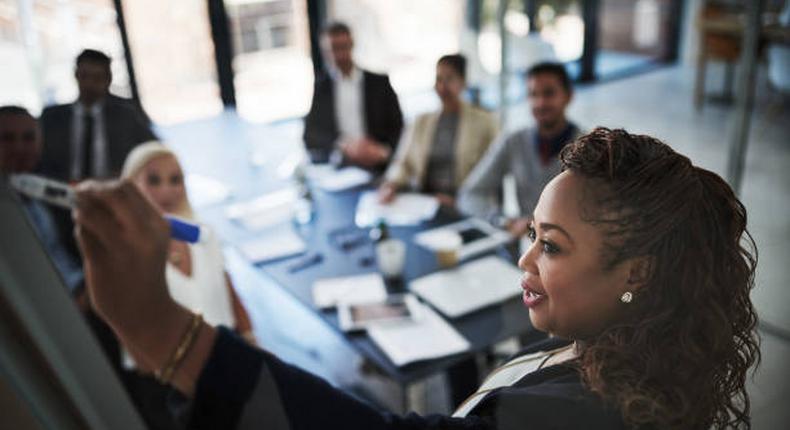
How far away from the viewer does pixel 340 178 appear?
2.87 meters

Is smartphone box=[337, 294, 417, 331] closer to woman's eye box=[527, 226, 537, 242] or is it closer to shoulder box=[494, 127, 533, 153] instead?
shoulder box=[494, 127, 533, 153]

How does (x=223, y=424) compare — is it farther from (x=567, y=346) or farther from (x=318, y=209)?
(x=318, y=209)

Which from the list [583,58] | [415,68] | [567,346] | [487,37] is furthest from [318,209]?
[583,58]

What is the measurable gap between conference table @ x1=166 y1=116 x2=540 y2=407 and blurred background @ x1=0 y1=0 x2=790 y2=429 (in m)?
0.06

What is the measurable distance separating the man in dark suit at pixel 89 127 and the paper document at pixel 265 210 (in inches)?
59.2

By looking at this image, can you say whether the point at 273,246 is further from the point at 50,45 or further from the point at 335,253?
the point at 50,45

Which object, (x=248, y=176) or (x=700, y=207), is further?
(x=248, y=176)

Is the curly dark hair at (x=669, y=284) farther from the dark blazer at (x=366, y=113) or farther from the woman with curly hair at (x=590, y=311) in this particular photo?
the dark blazer at (x=366, y=113)

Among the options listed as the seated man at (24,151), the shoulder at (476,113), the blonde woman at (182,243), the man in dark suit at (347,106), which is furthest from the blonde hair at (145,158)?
the man in dark suit at (347,106)

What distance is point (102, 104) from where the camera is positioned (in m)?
0.87

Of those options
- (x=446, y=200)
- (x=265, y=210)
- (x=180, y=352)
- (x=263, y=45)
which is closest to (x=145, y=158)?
(x=263, y=45)

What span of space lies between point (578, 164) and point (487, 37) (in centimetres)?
527

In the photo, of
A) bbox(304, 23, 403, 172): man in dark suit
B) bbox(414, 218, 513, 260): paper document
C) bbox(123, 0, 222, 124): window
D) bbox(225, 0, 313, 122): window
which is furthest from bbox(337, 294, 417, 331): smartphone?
bbox(304, 23, 403, 172): man in dark suit

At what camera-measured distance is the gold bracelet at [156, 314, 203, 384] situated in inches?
19.9
